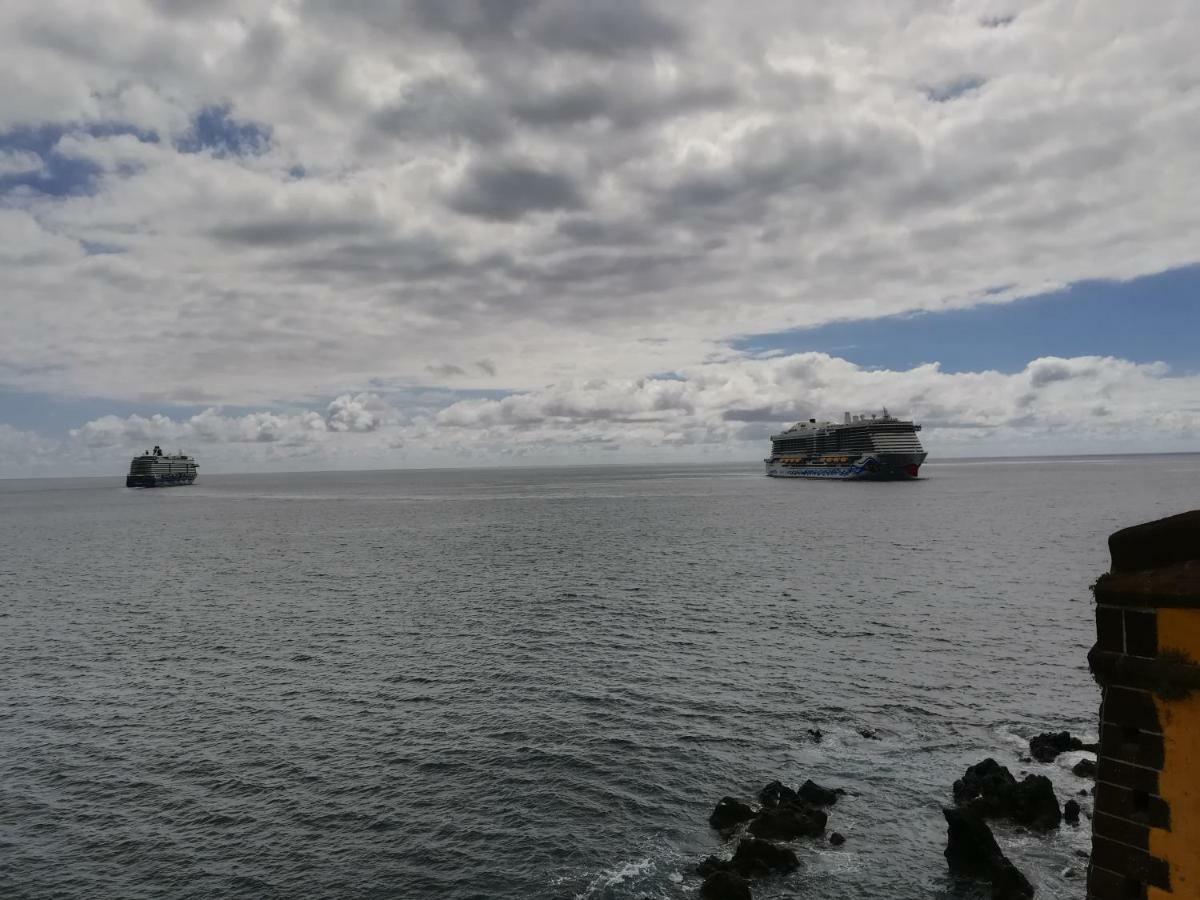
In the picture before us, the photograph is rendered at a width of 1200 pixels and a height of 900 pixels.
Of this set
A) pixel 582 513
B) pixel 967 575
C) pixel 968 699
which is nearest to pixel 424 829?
pixel 968 699

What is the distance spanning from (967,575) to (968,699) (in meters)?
40.5

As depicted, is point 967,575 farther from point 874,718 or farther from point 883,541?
point 874,718

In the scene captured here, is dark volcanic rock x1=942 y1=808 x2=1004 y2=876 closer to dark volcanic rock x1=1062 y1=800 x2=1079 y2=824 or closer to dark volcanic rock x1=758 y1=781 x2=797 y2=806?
dark volcanic rock x1=1062 y1=800 x2=1079 y2=824

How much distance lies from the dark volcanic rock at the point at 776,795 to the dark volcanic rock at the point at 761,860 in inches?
127

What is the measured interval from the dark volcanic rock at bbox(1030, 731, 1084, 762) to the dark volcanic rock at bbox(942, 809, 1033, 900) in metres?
9.27

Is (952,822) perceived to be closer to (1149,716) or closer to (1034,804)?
(1034,804)

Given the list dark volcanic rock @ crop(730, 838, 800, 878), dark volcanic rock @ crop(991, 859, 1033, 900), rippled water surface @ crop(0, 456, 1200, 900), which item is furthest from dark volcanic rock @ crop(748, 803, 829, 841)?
dark volcanic rock @ crop(991, 859, 1033, 900)

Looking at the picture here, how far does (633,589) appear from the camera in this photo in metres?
72.2

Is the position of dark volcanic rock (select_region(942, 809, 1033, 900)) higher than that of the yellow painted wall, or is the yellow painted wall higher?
the yellow painted wall

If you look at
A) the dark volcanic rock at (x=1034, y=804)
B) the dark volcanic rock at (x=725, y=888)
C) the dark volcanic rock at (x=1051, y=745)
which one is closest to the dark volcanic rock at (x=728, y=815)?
the dark volcanic rock at (x=725, y=888)

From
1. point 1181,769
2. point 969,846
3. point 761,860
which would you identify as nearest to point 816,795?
point 761,860

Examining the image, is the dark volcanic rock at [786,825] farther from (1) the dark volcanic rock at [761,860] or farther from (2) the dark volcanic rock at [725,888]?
(2) the dark volcanic rock at [725,888]

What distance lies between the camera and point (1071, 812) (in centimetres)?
2691

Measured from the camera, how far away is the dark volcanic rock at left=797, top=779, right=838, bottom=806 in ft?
92.4
